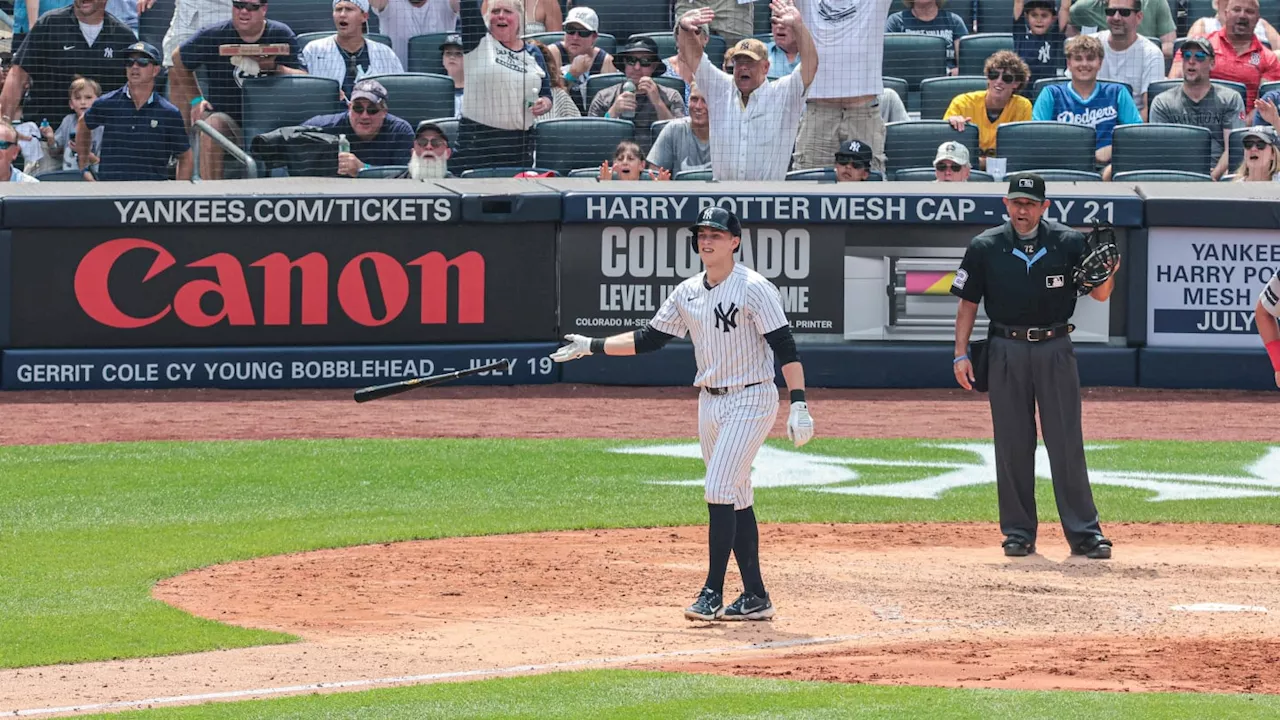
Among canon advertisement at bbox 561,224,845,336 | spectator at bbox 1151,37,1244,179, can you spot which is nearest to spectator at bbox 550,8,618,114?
canon advertisement at bbox 561,224,845,336

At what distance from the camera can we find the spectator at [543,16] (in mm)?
17984

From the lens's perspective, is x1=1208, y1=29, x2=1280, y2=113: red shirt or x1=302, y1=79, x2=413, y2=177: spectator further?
x1=1208, y1=29, x2=1280, y2=113: red shirt

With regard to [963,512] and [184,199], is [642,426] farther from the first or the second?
[184,199]

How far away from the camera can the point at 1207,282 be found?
49.8 ft

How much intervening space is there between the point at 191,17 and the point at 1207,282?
9372mm

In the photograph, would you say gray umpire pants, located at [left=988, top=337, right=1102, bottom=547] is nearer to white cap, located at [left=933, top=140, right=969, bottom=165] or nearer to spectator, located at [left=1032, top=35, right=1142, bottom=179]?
white cap, located at [left=933, top=140, right=969, bottom=165]

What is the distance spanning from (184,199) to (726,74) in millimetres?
4625

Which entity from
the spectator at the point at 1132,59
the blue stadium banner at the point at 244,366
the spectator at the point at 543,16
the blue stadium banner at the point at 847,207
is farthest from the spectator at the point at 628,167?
the spectator at the point at 1132,59

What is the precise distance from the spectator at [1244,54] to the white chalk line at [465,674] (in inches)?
393

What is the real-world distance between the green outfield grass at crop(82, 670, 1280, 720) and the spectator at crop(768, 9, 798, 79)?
9727 millimetres

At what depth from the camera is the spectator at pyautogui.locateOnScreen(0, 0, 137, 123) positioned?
1614 cm

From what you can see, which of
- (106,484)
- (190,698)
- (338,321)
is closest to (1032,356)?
(190,698)

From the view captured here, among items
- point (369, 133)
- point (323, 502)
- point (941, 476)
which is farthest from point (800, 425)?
point (369, 133)

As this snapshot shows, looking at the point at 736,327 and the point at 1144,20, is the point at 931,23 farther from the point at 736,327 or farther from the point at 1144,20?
the point at 736,327
